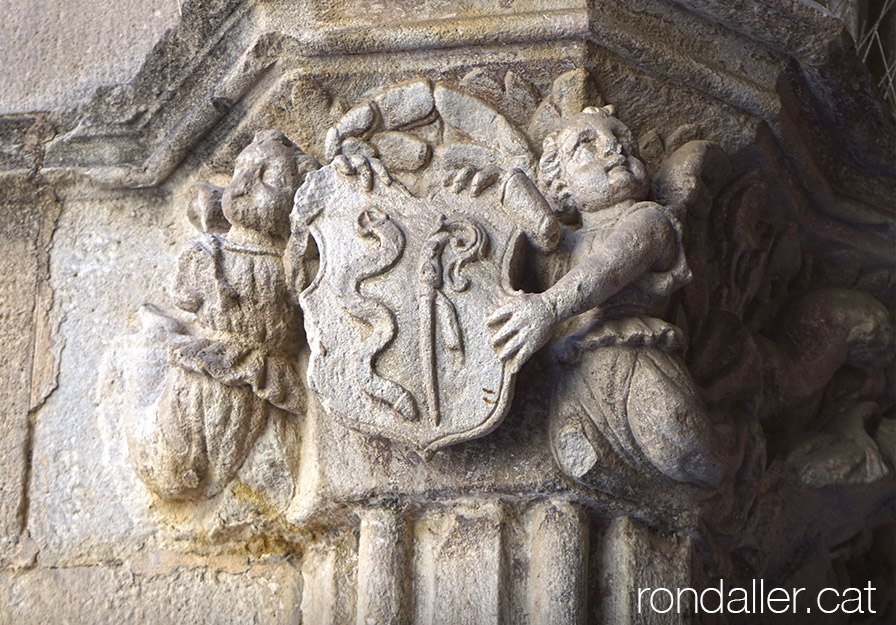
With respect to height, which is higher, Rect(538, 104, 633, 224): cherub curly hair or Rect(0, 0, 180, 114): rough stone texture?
Rect(0, 0, 180, 114): rough stone texture

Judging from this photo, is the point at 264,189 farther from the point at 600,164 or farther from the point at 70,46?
the point at 70,46

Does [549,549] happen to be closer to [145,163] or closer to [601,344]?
[601,344]

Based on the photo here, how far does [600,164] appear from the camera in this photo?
2.10 metres

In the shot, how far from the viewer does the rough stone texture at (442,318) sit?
2062 millimetres

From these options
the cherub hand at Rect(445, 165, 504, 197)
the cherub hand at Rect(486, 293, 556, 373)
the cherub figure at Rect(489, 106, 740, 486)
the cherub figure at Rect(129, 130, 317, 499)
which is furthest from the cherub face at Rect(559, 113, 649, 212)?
the cherub figure at Rect(129, 130, 317, 499)

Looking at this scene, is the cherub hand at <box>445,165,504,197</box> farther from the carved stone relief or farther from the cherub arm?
the cherub arm

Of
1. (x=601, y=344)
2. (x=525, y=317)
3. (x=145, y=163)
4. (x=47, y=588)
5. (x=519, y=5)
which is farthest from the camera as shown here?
(x=145, y=163)

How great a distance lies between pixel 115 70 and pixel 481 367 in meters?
1.34

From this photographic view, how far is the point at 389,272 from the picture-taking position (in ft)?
A: 6.83

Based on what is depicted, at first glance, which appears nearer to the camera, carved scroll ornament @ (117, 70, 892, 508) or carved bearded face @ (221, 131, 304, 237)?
Result: carved scroll ornament @ (117, 70, 892, 508)

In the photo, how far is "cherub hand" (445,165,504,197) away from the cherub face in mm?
142

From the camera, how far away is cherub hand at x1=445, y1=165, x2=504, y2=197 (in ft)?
6.96

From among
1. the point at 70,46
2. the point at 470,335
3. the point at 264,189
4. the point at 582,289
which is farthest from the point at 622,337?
the point at 70,46

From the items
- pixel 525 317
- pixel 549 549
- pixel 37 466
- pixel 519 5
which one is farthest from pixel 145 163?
pixel 549 549
